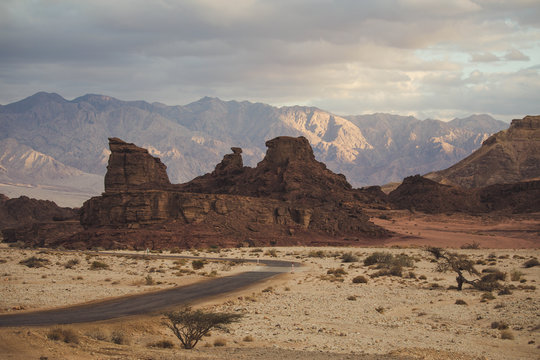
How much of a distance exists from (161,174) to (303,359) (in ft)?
245

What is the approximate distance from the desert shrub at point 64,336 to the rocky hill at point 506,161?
494 feet

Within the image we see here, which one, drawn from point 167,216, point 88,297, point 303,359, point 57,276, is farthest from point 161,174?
point 303,359

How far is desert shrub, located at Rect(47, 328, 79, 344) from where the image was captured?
46.4 ft

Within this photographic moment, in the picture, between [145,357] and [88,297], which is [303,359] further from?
[88,297]

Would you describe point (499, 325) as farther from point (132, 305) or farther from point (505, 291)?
point (132, 305)

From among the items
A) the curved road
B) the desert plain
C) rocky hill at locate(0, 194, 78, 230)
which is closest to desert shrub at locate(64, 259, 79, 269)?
the desert plain

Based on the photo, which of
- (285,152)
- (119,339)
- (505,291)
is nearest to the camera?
(119,339)

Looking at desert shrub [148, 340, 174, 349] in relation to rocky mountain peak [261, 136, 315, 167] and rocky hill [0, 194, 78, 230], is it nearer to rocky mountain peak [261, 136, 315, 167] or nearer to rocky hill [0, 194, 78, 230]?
rocky mountain peak [261, 136, 315, 167]

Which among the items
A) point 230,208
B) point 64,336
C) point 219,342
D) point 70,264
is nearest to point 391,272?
point 219,342

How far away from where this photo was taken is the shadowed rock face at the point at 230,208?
6200 centimetres

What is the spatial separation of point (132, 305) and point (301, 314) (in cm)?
716

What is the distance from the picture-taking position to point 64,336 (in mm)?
14242

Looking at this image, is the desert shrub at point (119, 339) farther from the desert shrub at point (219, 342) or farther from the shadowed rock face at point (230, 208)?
the shadowed rock face at point (230, 208)

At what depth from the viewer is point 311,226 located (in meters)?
70.2
